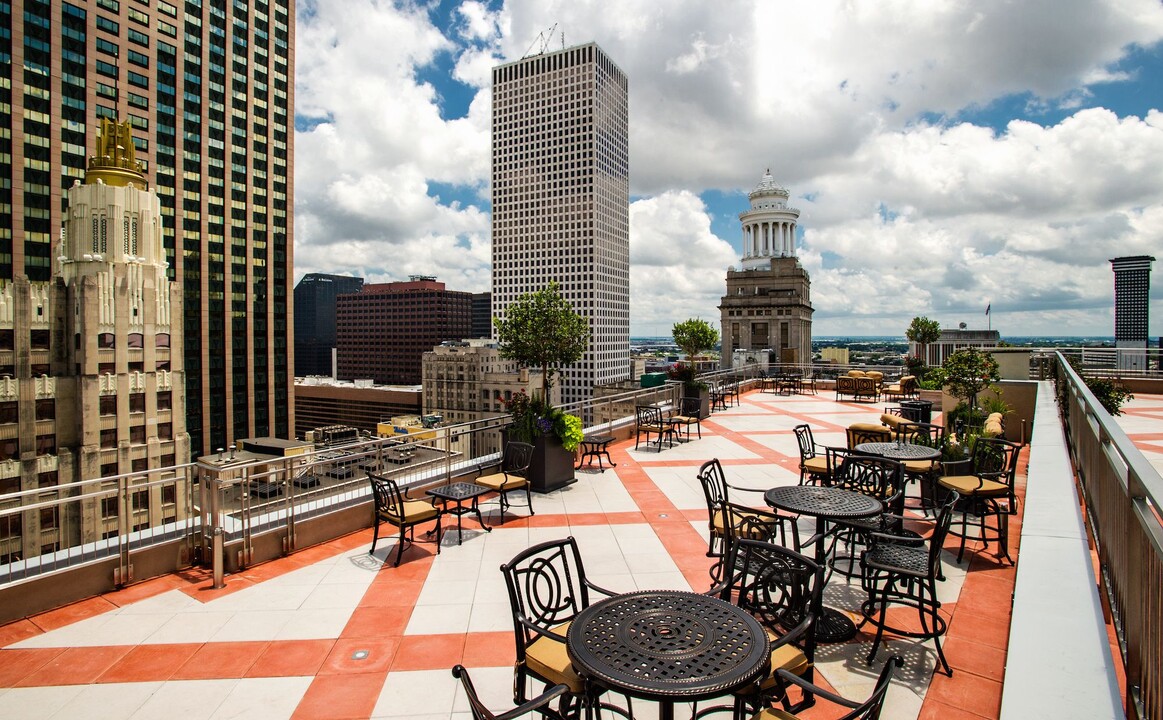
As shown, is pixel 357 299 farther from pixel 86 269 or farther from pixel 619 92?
pixel 86 269

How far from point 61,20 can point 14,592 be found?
9651 cm

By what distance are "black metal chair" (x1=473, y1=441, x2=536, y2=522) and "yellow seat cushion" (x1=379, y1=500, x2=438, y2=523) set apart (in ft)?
3.15

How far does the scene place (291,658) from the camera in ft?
12.7

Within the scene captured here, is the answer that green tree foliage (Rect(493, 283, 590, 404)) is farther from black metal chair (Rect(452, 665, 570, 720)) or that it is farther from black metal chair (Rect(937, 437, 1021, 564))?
A: black metal chair (Rect(452, 665, 570, 720))

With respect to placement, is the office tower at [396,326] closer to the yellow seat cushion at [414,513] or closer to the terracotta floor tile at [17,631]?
the yellow seat cushion at [414,513]

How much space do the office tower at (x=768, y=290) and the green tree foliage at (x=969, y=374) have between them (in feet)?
106

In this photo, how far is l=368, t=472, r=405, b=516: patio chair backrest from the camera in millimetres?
5730

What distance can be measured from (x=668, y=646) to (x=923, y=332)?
28.0 meters

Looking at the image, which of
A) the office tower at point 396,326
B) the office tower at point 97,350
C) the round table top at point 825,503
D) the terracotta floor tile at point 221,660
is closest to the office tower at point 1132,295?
the round table top at point 825,503

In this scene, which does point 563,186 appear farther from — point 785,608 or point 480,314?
point 785,608

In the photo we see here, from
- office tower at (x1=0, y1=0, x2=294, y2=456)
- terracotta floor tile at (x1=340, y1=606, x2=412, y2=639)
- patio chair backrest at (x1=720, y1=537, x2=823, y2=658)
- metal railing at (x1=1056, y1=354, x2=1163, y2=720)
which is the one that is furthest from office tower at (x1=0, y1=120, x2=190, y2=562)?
metal railing at (x1=1056, y1=354, x2=1163, y2=720)

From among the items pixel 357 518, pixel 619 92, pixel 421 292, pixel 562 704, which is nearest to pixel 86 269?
pixel 357 518

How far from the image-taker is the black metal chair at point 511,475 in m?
6.88

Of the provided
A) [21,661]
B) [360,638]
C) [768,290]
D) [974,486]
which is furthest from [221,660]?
[768,290]
